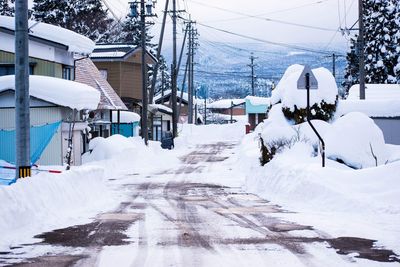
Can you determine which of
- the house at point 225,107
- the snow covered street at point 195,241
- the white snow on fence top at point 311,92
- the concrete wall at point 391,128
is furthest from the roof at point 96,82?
the house at point 225,107

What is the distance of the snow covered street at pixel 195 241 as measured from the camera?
7188 millimetres

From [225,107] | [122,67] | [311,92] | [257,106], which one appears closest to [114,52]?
[122,67]

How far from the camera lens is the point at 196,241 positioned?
8547mm

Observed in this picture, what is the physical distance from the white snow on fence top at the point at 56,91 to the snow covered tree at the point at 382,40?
29.5m

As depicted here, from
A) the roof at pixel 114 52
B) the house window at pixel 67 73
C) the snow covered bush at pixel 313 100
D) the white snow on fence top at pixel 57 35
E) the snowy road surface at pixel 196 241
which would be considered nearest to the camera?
the snowy road surface at pixel 196 241

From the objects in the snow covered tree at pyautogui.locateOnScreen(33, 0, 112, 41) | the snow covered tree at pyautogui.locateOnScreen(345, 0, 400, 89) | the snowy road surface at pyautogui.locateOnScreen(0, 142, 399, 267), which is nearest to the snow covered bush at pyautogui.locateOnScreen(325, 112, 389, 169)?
the snowy road surface at pyautogui.locateOnScreen(0, 142, 399, 267)

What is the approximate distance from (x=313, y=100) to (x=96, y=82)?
1977cm

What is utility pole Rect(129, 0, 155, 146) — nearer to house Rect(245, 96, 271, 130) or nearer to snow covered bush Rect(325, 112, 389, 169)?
snow covered bush Rect(325, 112, 389, 169)

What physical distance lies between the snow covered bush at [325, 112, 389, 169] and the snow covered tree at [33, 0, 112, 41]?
45.3 m

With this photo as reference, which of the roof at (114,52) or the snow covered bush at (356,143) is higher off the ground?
the roof at (114,52)

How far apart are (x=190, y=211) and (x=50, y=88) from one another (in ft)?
44.1

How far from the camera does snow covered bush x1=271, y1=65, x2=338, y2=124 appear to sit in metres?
21.5

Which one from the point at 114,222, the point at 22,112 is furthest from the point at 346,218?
the point at 22,112

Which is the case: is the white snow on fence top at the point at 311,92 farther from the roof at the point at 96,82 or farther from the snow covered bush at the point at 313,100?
the roof at the point at 96,82
